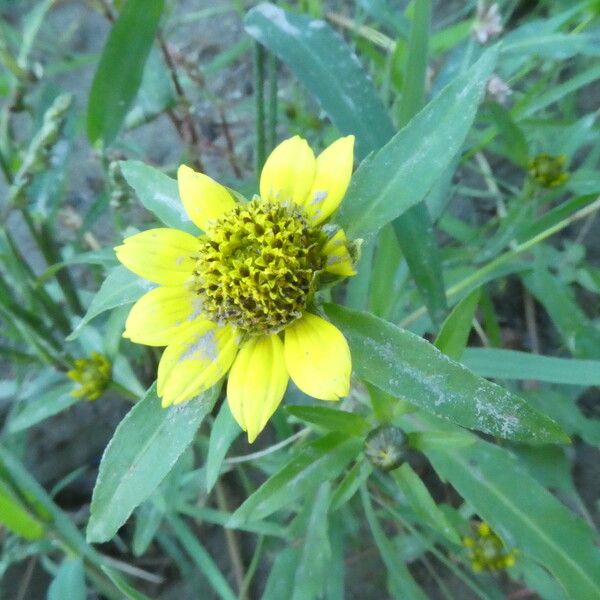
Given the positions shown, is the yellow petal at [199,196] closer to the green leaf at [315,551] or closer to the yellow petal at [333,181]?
the yellow petal at [333,181]

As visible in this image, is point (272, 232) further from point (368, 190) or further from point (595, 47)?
point (595, 47)

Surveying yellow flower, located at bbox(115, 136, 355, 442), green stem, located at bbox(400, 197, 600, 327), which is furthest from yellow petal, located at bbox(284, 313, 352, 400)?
green stem, located at bbox(400, 197, 600, 327)

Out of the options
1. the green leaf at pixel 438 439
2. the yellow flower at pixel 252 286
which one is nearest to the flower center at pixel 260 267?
the yellow flower at pixel 252 286

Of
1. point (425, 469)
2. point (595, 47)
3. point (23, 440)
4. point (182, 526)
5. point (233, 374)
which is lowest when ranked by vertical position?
point (425, 469)

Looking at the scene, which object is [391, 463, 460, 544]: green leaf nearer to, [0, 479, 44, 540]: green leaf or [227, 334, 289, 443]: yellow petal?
[227, 334, 289, 443]: yellow petal

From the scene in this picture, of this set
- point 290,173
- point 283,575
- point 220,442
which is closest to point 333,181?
point 290,173

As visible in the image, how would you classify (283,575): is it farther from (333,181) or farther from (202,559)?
(333,181)

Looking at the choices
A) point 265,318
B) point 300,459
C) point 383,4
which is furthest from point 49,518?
point 383,4
